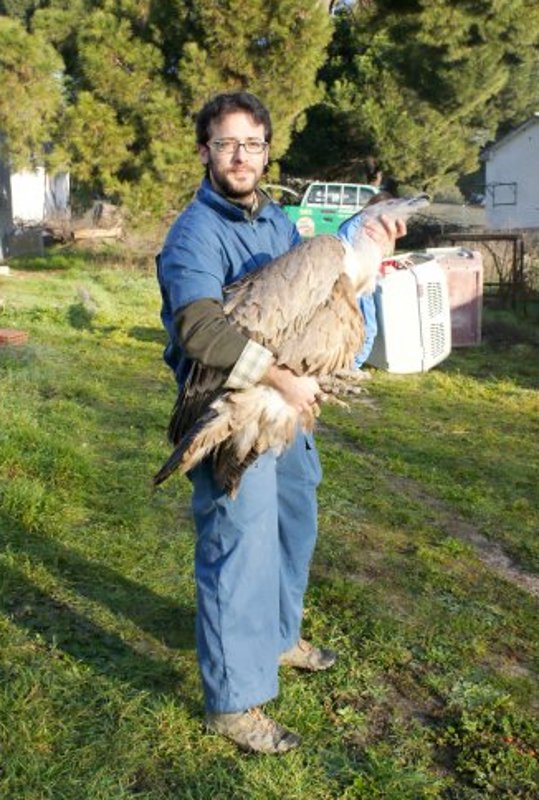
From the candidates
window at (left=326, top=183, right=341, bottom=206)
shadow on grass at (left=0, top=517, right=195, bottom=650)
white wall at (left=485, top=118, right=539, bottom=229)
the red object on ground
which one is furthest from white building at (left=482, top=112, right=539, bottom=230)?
shadow on grass at (left=0, top=517, right=195, bottom=650)

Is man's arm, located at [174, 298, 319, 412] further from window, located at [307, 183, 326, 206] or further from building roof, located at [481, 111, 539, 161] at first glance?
building roof, located at [481, 111, 539, 161]

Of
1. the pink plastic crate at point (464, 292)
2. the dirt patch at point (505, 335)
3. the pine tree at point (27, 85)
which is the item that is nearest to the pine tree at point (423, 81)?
the pink plastic crate at point (464, 292)

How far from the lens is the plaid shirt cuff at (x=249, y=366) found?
237 cm

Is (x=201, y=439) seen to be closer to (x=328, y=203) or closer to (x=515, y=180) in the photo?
(x=328, y=203)

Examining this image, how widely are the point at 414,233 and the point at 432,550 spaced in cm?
2126

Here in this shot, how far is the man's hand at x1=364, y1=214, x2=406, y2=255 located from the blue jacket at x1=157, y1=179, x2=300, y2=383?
0.95 ft

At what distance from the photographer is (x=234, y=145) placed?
2576mm

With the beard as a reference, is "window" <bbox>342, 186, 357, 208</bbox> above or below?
above

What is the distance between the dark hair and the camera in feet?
8.49

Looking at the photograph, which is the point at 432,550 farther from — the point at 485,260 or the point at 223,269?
the point at 485,260

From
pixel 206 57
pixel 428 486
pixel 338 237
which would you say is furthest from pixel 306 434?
pixel 206 57

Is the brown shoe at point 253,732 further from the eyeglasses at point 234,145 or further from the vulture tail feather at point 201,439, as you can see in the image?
the eyeglasses at point 234,145

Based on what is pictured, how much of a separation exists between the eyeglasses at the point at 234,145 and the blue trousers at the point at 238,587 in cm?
92

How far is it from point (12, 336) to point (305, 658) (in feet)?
21.4
